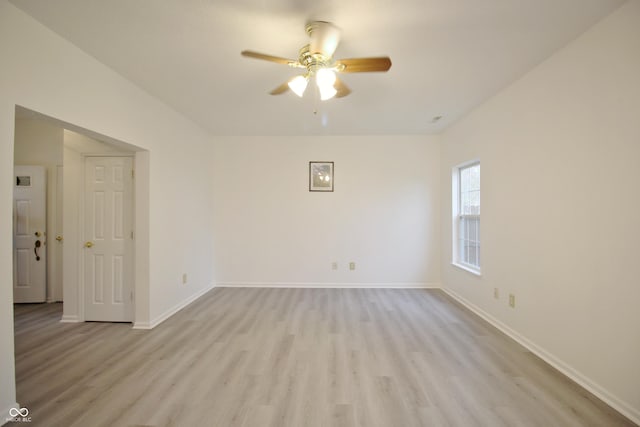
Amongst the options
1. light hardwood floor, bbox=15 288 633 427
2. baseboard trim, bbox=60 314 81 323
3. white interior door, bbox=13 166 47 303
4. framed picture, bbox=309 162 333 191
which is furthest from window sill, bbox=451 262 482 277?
white interior door, bbox=13 166 47 303

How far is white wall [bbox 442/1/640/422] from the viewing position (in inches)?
68.5

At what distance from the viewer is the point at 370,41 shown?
2100 millimetres

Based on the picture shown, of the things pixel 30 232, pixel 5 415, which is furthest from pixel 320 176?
pixel 30 232

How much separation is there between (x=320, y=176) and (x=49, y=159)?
13.0 ft

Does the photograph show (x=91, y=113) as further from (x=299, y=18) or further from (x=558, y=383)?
(x=558, y=383)

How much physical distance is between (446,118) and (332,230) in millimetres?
2451

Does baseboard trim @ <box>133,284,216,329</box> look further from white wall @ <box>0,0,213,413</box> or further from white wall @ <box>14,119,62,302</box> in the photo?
white wall @ <box>14,119,62,302</box>

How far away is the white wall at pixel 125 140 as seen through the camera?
1.70 m

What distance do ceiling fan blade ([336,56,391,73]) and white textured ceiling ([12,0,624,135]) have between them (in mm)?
241

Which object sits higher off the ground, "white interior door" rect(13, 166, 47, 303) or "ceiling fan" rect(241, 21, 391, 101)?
Result: "ceiling fan" rect(241, 21, 391, 101)

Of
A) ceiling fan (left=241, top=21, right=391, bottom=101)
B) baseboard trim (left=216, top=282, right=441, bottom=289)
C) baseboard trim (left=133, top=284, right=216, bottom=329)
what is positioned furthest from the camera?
baseboard trim (left=216, top=282, right=441, bottom=289)

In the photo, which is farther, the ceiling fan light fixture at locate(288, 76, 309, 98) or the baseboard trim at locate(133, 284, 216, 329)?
the baseboard trim at locate(133, 284, 216, 329)

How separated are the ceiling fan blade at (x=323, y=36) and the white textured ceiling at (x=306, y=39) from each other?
4 centimetres

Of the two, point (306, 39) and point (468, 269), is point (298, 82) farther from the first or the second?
point (468, 269)
